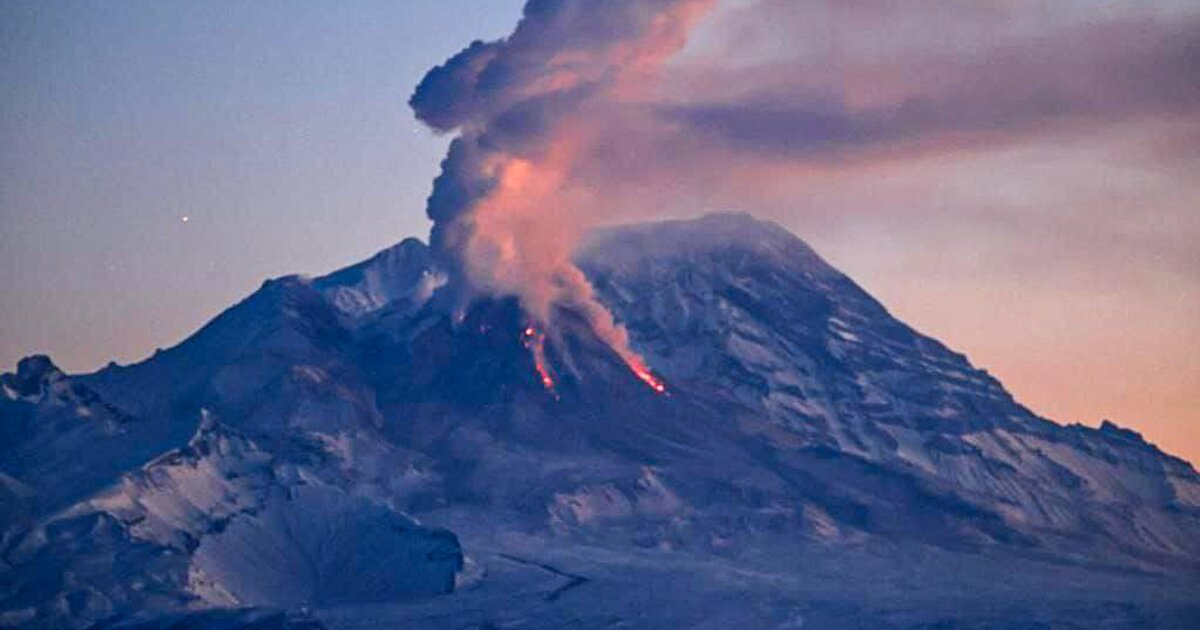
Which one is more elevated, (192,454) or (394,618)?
(192,454)

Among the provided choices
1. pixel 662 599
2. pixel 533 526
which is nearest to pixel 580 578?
pixel 662 599

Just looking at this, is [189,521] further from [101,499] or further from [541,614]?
[541,614]

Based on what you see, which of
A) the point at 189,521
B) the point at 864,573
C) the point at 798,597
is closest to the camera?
the point at 189,521

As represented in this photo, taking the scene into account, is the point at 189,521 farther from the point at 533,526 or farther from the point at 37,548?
the point at 533,526

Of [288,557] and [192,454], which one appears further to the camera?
[192,454]

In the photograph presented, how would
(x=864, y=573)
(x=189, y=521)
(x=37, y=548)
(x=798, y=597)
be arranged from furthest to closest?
1. (x=864, y=573)
2. (x=798, y=597)
3. (x=189, y=521)
4. (x=37, y=548)

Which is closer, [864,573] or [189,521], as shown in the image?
[189,521]

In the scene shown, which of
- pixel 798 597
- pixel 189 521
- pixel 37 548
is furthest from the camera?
pixel 798 597

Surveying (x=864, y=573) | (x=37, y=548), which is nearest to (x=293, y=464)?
(x=37, y=548)

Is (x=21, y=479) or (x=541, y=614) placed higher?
(x=21, y=479)
